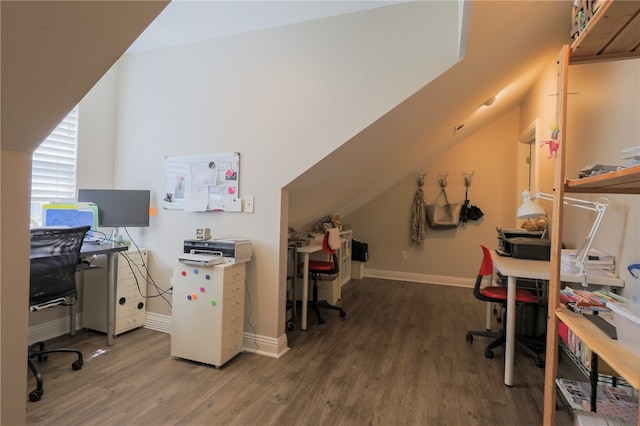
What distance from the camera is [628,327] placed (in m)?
0.90

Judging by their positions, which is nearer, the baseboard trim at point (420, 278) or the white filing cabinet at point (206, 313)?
the white filing cabinet at point (206, 313)

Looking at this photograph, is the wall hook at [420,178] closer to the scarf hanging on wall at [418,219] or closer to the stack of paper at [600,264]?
the scarf hanging on wall at [418,219]

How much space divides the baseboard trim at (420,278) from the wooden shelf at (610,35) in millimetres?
4162

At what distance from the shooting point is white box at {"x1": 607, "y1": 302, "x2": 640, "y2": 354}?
2.85ft

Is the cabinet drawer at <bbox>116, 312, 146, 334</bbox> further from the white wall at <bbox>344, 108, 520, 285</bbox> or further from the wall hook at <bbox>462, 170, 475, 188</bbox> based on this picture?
the wall hook at <bbox>462, 170, 475, 188</bbox>

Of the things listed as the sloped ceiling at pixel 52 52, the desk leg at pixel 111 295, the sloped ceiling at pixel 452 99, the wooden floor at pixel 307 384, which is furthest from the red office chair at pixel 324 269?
the sloped ceiling at pixel 52 52

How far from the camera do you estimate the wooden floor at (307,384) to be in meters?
1.81

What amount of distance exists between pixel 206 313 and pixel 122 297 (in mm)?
1056

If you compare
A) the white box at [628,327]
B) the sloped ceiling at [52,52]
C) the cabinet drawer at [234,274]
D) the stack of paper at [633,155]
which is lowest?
the cabinet drawer at [234,274]

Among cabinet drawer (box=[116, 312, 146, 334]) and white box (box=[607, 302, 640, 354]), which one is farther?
cabinet drawer (box=[116, 312, 146, 334])

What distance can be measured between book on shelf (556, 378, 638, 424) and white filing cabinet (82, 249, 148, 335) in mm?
3284

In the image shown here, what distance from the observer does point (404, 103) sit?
7.34 feet

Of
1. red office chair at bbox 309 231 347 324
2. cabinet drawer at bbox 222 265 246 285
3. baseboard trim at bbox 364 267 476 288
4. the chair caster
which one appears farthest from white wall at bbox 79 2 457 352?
baseboard trim at bbox 364 267 476 288

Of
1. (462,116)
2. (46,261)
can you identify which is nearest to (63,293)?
(46,261)
